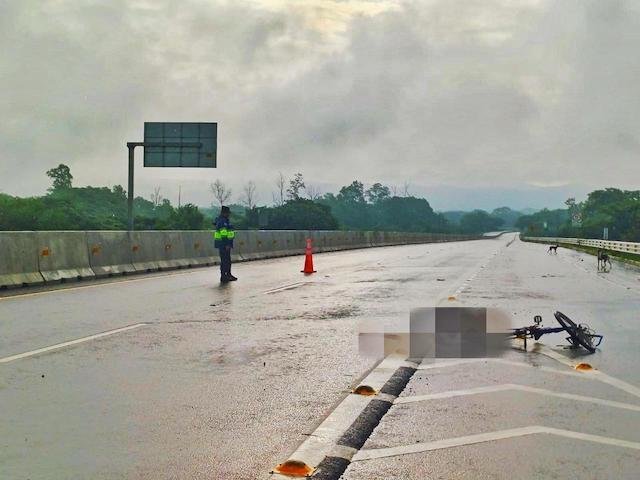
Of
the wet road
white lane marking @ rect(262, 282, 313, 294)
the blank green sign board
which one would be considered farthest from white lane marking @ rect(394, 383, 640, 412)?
the blank green sign board

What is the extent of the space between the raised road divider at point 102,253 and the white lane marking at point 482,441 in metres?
13.6

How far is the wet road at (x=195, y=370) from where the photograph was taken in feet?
16.1

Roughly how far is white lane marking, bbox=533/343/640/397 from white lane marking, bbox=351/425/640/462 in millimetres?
1607

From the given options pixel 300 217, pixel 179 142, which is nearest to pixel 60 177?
pixel 300 217

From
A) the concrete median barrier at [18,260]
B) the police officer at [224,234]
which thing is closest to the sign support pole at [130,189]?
the police officer at [224,234]

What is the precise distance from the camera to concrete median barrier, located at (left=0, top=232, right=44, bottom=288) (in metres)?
16.7

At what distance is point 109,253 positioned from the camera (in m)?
21.1

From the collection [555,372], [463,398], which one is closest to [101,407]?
[463,398]

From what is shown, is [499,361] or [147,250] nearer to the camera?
[499,361]

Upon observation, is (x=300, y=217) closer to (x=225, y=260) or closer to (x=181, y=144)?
(x=181, y=144)

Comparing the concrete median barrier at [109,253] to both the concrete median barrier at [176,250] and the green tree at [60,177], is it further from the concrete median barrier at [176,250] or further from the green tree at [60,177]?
the green tree at [60,177]

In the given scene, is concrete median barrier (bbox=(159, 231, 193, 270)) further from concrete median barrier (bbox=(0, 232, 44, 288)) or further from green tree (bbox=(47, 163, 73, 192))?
green tree (bbox=(47, 163, 73, 192))

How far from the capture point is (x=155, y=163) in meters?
32.5

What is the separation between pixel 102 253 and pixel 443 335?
1328 cm
